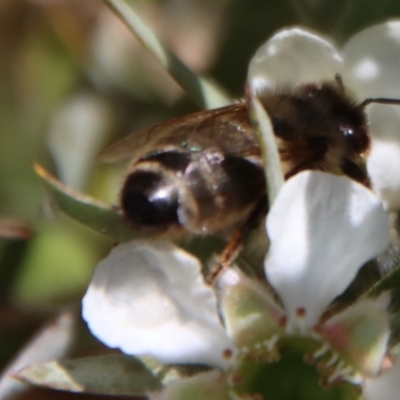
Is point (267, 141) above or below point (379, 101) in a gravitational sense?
above

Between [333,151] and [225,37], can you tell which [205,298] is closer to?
[333,151]

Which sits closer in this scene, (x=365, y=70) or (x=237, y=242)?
(x=237, y=242)

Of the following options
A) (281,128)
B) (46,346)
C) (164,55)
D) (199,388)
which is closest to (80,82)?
(46,346)

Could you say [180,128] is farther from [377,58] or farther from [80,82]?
[80,82]

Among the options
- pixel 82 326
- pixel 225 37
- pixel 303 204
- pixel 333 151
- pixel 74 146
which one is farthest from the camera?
pixel 74 146

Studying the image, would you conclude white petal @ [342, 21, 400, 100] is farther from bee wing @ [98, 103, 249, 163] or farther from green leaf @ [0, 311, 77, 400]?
green leaf @ [0, 311, 77, 400]

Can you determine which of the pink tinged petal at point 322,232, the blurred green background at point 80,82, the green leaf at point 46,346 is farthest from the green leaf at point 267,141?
the blurred green background at point 80,82

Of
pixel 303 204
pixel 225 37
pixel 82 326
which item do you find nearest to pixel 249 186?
pixel 303 204
